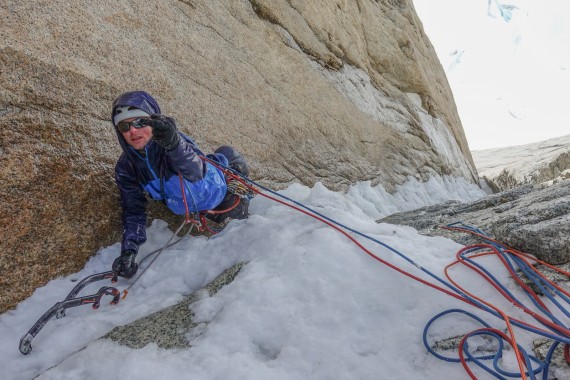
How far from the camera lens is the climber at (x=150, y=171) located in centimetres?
283

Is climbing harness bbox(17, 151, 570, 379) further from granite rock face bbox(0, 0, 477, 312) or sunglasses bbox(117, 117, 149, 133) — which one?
sunglasses bbox(117, 117, 149, 133)

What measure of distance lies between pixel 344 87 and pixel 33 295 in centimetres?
651

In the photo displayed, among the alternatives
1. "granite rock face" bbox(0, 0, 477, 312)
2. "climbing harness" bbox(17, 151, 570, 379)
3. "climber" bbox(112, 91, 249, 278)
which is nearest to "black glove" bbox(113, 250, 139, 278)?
"climber" bbox(112, 91, 249, 278)

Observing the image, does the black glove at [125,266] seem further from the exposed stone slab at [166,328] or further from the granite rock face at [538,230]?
the granite rock face at [538,230]

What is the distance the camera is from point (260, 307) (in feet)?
7.38

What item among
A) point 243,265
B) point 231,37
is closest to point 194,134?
point 231,37

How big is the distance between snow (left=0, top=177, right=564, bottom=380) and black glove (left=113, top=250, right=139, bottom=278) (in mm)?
95

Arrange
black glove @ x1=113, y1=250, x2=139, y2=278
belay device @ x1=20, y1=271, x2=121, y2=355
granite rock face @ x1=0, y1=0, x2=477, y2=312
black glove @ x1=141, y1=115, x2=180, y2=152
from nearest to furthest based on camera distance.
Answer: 1. belay device @ x1=20, y1=271, x2=121, y2=355
2. black glove @ x1=141, y1=115, x2=180, y2=152
3. granite rock face @ x1=0, y1=0, x2=477, y2=312
4. black glove @ x1=113, y1=250, x2=139, y2=278

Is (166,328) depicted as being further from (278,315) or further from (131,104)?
(131,104)

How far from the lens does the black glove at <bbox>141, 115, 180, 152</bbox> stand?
256 centimetres

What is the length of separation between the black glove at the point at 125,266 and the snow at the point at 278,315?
3.7 inches

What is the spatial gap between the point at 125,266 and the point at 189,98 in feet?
7.51

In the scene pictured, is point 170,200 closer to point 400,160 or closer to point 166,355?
point 166,355

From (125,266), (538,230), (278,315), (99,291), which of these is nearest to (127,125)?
(125,266)
